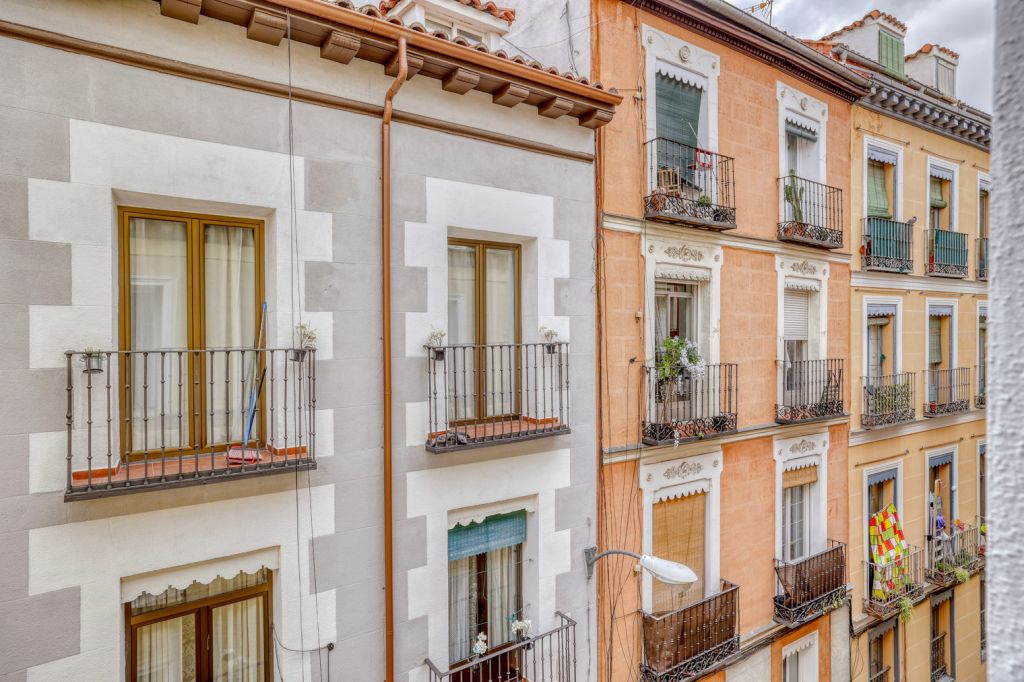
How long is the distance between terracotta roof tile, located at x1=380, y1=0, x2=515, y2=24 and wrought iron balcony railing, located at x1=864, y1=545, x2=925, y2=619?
1120cm

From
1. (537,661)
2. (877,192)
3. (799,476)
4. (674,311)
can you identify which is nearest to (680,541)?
(537,661)

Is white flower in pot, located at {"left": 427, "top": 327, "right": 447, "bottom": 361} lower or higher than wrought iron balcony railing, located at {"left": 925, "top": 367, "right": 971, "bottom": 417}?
higher

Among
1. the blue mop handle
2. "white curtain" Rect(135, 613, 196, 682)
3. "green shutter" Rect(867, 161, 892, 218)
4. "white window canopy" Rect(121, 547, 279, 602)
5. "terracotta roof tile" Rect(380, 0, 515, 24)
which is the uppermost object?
"terracotta roof tile" Rect(380, 0, 515, 24)

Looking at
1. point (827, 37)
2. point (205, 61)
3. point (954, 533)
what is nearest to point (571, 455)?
point (205, 61)

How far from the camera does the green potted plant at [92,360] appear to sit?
163 inches

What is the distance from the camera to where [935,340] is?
1277 cm

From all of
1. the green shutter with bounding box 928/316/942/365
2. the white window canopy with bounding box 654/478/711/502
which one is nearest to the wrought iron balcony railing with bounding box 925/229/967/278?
the green shutter with bounding box 928/316/942/365

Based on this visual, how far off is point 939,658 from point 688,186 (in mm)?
12063

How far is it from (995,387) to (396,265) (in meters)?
5.22

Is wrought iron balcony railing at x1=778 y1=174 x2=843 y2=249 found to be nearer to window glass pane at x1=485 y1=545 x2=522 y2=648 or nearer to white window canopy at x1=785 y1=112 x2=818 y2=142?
white window canopy at x1=785 y1=112 x2=818 y2=142

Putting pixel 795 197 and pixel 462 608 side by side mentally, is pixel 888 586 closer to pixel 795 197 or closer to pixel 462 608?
pixel 795 197

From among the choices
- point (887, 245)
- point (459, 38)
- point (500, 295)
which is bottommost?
point (500, 295)

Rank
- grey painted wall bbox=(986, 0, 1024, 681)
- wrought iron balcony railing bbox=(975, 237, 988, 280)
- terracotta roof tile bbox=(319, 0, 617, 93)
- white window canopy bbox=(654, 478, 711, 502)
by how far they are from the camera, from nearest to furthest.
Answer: grey painted wall bbox=(986, 0, 1024, 681)
terracotta roof tile bbox=(319, 0, 617, 93)
white window canopy bbox=(654, 478, 711, 502)
wrought iron balcony railing bbox=(975, 237, 988, 280)

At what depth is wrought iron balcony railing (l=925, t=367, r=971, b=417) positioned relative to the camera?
12070 mm
